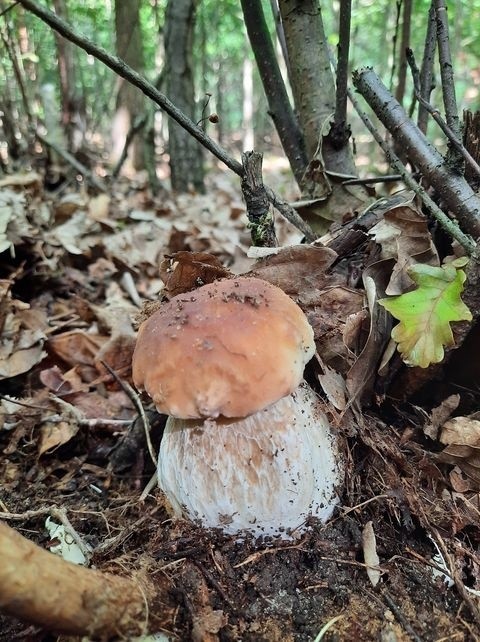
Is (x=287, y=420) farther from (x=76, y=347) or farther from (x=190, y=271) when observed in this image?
(x=76, y=347)

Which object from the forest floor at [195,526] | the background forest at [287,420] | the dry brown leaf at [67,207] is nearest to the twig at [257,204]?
the background forest at [287,420]

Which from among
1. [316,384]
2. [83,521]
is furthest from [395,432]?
[83,521]

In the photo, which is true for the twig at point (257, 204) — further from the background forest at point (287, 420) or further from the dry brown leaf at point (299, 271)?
the dry brown leaf at point (299, 271)

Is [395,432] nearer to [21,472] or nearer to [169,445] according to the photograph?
[169,445]

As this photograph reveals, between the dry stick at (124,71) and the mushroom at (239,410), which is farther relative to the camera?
the dry stick at (124,71)

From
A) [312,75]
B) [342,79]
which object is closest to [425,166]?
[342,79]

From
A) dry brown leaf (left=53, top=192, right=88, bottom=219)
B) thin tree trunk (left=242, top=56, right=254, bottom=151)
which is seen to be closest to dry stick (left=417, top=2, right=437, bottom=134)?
dry brown leaf (left=53, top=192, right=88, bottom=219)
